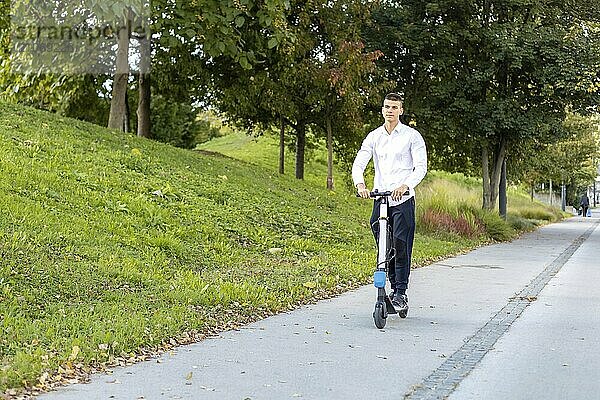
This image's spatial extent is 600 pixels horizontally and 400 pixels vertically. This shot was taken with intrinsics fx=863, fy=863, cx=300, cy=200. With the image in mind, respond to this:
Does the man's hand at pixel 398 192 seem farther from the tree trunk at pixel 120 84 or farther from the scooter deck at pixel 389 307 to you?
the tree trunk at pixel 120 84

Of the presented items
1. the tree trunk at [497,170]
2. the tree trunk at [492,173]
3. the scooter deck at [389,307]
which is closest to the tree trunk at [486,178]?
the tree trunk at [492,173]

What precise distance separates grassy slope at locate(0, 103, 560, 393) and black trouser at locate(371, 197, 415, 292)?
122 cm

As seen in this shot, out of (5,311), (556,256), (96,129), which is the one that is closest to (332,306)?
(5,311)

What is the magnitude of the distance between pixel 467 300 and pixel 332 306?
167 centimetres

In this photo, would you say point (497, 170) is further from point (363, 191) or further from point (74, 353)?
point (74, 353)

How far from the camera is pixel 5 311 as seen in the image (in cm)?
645

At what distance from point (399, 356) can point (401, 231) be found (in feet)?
5.61

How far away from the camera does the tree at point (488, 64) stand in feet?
75.7

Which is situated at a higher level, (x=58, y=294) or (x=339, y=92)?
(x=339, y=92)

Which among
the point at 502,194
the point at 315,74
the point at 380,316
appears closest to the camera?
the point at 380,316

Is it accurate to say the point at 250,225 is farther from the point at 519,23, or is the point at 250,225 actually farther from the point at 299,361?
the point at 519,23

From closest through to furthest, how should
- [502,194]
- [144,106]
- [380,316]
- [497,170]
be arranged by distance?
[380,316] → [144,106] → [497,170] → [502,194]

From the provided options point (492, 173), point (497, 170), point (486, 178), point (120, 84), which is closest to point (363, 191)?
point (120, 84)

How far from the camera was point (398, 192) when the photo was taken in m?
7.26
